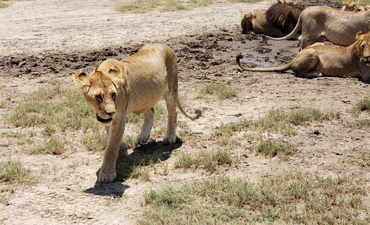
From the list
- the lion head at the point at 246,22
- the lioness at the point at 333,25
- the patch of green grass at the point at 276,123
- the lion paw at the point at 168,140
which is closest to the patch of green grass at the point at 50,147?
the lion paw at the point at 168,140

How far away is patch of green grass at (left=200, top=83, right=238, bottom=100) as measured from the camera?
7.60 m

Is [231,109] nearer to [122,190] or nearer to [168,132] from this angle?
[168,132]

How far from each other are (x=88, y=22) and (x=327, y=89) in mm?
8313

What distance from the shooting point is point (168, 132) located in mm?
5812

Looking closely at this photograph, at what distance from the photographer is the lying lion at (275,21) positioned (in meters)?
12.8

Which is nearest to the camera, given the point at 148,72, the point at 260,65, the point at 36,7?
the point at 148,72

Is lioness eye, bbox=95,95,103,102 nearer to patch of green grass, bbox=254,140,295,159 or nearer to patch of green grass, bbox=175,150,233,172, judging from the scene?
patch of green grass, bbox=175,150,233,172

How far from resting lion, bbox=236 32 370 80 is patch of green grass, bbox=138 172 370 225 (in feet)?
14.1

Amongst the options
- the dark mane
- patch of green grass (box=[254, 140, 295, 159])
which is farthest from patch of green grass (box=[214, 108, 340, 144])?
the dark mane

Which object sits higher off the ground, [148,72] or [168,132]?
[148,72]

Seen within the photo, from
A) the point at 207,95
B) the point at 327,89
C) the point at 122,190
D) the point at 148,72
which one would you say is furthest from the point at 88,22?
the point at 122,190

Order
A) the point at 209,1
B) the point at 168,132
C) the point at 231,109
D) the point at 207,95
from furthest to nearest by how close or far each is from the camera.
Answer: the point at 209,1 < the point at 207,95 < the point at 231,109 < the point at 168,132

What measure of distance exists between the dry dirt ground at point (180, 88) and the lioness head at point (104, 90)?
2.77 ft

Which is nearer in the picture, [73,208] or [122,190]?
[73,208]
